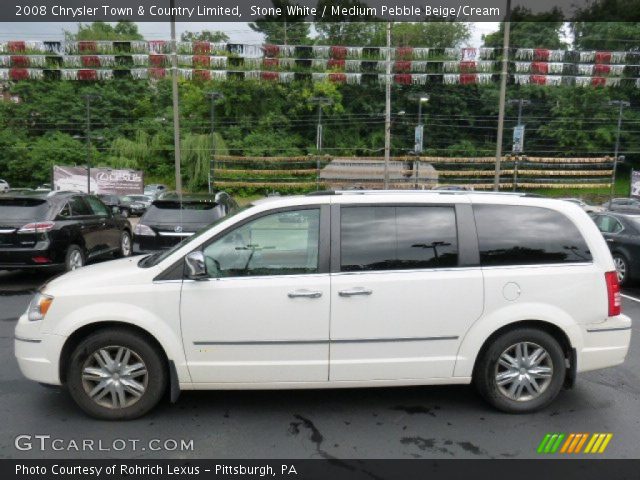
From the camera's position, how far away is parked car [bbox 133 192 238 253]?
→ 873 centimetres

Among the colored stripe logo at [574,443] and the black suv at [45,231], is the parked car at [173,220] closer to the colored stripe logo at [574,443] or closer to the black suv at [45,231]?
the black suv at [45,231]

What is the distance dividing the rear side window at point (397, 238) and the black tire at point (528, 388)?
29.1 inches

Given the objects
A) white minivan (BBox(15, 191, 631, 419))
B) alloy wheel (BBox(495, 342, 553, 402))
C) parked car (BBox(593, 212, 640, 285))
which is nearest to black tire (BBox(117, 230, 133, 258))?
white minivan (BBox(15, 191, 631, 419))

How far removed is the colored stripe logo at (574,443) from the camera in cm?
352

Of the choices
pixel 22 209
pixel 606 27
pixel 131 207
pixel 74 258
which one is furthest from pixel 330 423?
pixel 606 27

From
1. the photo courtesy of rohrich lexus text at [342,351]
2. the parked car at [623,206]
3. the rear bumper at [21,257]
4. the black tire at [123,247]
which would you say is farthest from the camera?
the parked car at [623,206]

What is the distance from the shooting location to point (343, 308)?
379cm

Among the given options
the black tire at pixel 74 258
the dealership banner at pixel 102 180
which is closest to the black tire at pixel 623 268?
the black tire at pixel 74 258

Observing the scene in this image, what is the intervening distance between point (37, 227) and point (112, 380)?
577 cm

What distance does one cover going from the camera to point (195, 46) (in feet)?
69.8

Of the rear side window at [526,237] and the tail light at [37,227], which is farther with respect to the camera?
the tail light at [37,227]

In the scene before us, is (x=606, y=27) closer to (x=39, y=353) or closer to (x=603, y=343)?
(x=603, y=343)
